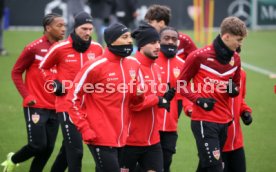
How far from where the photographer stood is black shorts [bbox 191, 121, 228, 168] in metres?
9.59

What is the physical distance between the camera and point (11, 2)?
31203 mm

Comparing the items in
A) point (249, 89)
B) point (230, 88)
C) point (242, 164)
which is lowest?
point (249, 89)

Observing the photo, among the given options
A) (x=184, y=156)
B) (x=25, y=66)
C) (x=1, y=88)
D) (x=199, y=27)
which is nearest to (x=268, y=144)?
(x=184, y=156)

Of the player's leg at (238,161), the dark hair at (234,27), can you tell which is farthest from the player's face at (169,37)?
the player's leg at (238,161)

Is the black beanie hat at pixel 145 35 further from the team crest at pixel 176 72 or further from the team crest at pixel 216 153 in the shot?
the team crest at pixel 216 153

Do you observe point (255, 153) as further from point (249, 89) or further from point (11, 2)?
point (11, 2)

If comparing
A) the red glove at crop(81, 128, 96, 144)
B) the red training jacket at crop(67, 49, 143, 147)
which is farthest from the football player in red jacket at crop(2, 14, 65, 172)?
the red glove at crop(81, 128, 96, 144)

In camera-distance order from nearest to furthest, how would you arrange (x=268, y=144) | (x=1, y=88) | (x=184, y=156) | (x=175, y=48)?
(x=175, y=48) → (x=184, y=156) → (x=268, y=144) → (x=1, y=88)

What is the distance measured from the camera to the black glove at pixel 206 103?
948 centimetres

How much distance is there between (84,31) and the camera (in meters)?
10.7

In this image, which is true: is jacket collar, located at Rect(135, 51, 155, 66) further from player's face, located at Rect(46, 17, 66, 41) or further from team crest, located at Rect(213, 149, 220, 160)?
player's face, located at Rect(46, 17, 66, 41)

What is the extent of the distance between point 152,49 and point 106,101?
1262mm

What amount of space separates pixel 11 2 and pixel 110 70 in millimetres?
22852

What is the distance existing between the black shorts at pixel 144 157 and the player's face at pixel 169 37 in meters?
1.74
